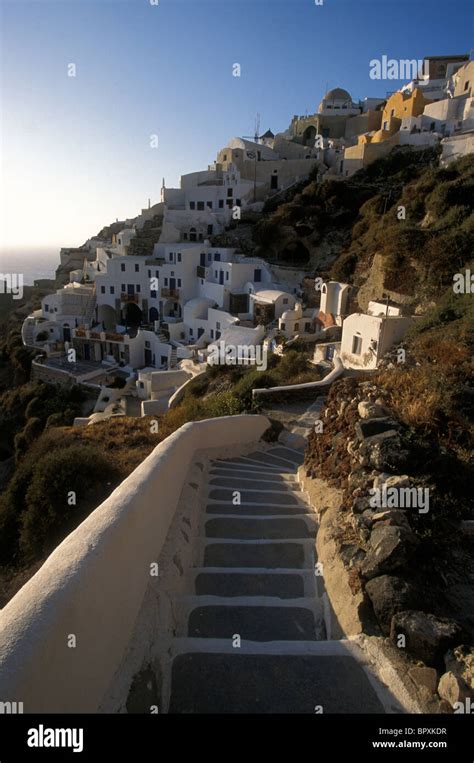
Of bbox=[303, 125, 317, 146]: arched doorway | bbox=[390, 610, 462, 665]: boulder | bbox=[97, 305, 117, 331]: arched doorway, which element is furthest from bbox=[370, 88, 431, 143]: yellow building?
bbox=[390, 610, 462, 665]: boulder

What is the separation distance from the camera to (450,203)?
76.6 ft

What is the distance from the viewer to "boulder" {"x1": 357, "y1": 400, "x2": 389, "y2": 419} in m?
5.18

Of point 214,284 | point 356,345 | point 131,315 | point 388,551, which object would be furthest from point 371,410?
point 131,315

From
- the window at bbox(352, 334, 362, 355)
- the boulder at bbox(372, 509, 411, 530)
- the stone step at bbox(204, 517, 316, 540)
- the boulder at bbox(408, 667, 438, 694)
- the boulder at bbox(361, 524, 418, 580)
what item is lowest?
the stone step at bbox(204, 517, 316, 540)

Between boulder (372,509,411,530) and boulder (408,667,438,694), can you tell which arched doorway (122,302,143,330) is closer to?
boulder (372,509,411,530)

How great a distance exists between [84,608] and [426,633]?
2.00m

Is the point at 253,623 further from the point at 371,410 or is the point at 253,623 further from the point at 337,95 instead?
the point at 337,95

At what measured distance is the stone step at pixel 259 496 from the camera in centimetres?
533

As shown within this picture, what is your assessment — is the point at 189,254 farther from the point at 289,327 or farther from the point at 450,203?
the point at 450,203

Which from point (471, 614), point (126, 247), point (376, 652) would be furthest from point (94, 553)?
point (126, 247)

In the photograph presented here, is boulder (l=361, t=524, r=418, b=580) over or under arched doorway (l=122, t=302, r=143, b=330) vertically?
under

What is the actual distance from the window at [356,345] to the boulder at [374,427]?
11.4 metres

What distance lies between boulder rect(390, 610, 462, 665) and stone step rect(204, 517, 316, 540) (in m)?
1.83

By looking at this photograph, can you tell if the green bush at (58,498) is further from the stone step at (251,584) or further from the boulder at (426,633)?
the boulder at (426,633)
